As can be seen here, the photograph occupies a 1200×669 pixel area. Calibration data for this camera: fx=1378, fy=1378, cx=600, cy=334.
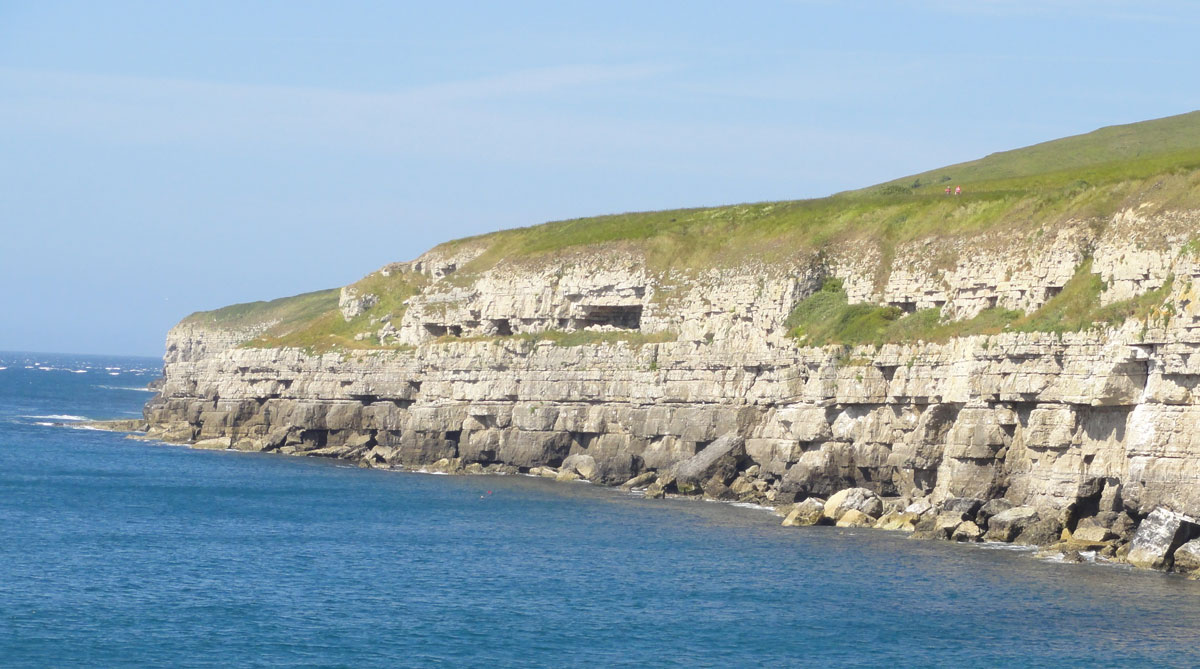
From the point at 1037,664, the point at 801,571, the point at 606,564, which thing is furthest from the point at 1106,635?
the point at 606,564

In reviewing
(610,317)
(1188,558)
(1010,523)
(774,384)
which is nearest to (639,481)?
(774,384)

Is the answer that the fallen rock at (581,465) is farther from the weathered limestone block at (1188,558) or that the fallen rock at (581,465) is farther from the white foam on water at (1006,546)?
the weathered limestone block at (1188,558)

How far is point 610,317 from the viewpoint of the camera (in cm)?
9419

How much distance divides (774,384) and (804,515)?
1358cm

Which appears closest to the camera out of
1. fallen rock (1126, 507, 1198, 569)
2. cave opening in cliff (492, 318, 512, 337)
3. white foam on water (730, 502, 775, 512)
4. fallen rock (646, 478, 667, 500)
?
fallen rock (1126, 507, 1198, 569)

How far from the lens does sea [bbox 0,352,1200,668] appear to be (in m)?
38.4

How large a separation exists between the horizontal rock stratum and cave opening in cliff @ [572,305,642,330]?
1.01 feet

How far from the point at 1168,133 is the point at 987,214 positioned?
42225 millimetres

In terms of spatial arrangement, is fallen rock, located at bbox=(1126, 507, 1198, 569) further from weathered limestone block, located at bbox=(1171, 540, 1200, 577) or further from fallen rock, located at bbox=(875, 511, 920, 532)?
fallen rock, located at bbox=(875, 511, 920, 532)

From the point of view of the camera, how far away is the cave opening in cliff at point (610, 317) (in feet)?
305

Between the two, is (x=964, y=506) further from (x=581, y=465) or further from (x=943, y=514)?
(x=581, y=465)

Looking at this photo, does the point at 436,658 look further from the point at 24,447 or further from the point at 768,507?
the point at 24,447

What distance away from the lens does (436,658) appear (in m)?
37.9

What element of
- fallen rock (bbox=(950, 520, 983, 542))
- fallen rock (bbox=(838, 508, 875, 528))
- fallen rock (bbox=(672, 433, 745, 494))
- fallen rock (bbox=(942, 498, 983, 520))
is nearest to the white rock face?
fallen rock (bbox=(672, 433, 745, 494))
